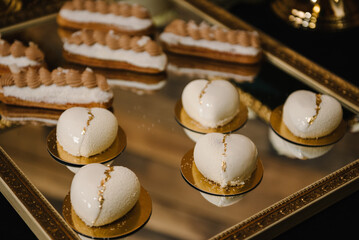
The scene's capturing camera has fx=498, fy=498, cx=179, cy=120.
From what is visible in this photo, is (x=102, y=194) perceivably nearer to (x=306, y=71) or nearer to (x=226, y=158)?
(x=226, y=158)

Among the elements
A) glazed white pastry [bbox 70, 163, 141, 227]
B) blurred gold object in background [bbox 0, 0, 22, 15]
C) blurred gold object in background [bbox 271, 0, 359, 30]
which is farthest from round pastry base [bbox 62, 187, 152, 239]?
blurred gold object in background [bbox 0, 0, 22, 15]

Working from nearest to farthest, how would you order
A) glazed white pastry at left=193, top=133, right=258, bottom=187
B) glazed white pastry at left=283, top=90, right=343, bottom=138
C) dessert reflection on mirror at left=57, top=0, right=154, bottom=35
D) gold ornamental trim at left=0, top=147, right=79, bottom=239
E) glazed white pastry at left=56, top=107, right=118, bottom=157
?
gold ornamental trim at left=0, top=147, right=79, bottom=239, glazed white pastry at left=193, top=133, right=258, bottom=187, glazed white pastry at left=56, top=107, right=118, bottom=157, glazed white pastry at left=283, top=90, right=343, bottom=138, dessert reflection on mirror at left=57, top=0, right=154, bottom=35

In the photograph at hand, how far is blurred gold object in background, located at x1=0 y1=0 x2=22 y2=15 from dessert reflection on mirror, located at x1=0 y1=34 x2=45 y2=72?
1.48 feet

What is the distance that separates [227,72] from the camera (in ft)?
6.84

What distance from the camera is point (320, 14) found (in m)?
1.27

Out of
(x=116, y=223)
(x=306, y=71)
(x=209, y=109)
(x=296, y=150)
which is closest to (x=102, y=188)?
(x=116, y=223)

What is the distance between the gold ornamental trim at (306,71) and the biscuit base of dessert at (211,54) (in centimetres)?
10

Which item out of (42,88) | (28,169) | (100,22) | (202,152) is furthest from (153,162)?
(100,22)

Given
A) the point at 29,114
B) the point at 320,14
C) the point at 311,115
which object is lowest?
the point at 29,114

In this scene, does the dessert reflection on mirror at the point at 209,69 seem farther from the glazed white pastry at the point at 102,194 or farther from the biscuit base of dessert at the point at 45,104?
the glazed white pastry at the point at 102,194

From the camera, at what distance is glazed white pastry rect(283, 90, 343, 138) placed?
5.56 feet

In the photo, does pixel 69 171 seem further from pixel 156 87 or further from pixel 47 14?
pixel 47 14

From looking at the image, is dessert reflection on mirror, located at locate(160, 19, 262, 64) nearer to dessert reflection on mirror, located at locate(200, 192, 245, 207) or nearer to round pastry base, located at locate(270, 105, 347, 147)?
round pastry base, located at locate(270, 105, 347, 147)

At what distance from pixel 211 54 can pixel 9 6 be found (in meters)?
1.02
